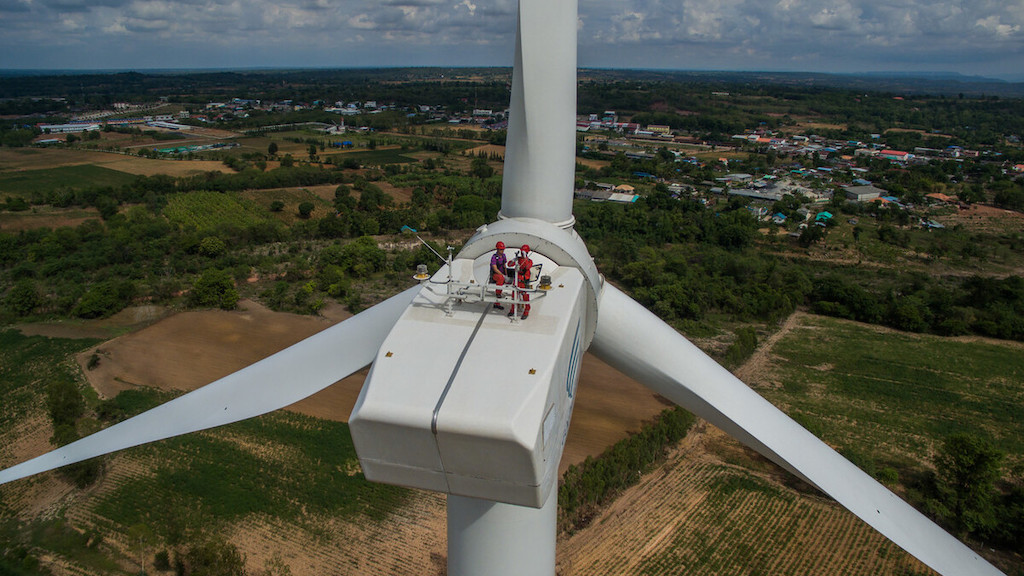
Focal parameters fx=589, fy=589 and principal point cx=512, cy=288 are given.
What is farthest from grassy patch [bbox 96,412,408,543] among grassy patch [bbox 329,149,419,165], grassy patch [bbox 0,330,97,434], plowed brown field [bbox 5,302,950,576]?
grassy patch [bbox 329,149,419,165]

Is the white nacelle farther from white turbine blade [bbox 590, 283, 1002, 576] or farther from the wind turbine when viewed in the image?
white turbine blade [bbox 590, 283, 1002, 576]

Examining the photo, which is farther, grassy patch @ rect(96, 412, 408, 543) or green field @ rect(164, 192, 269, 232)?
green field @ rect(164, 192, 269, 232)

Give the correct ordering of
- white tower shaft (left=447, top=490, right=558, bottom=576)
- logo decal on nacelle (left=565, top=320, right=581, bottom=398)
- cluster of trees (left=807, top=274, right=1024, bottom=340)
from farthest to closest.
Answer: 1. cluster of trees (left=807, top=274, right=1024, bottom=340)
2. white tower shaft (left=447, top=490, right=558, bottom=576)
3. logo decal on nacelle (left=565, top=320, right=581, bottom=398)

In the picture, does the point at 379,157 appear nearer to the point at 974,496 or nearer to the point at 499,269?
the point at 974,496

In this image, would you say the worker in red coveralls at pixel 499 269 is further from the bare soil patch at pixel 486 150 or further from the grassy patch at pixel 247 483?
the bare soil patch at pixel 486 150

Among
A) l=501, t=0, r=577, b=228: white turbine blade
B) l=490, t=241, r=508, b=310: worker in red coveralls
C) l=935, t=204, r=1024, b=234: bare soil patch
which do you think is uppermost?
l=501, t=0, r=577, b=228: white turbine blade

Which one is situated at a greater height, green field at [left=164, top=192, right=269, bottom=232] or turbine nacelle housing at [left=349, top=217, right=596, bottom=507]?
turbine nacelle housing at [left=349, top=217, right=596, bottom=507]
